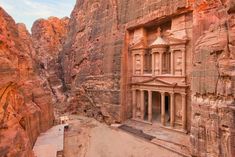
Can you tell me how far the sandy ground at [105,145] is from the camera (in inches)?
477

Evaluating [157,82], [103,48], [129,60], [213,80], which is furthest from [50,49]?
[213,80]

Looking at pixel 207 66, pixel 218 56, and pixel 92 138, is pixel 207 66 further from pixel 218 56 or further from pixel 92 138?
pixel 92 138

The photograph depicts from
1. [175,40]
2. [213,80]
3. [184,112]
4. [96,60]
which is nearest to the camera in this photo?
[213,80]

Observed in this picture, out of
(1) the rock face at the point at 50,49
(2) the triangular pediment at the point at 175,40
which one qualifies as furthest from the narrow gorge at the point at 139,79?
(1) the rock face at the point at 50,49

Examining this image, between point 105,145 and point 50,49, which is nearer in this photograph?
point 105,145

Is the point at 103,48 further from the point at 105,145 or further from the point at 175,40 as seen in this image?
the point at 105,145

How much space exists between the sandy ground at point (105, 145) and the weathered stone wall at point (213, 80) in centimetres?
232

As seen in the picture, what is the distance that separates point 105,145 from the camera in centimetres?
1355

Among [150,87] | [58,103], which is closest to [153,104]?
[150,87]

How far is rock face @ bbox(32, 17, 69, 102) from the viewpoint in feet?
108

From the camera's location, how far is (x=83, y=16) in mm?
25297

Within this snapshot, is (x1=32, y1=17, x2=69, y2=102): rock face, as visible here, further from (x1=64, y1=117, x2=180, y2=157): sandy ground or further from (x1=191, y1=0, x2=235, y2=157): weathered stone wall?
(x1=191, y1=0, x2=235, y2=157): weathered stone wall

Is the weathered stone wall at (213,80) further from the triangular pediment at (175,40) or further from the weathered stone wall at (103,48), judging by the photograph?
the weathered stone wall at (103,48)

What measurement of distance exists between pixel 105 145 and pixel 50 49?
2954 cm
